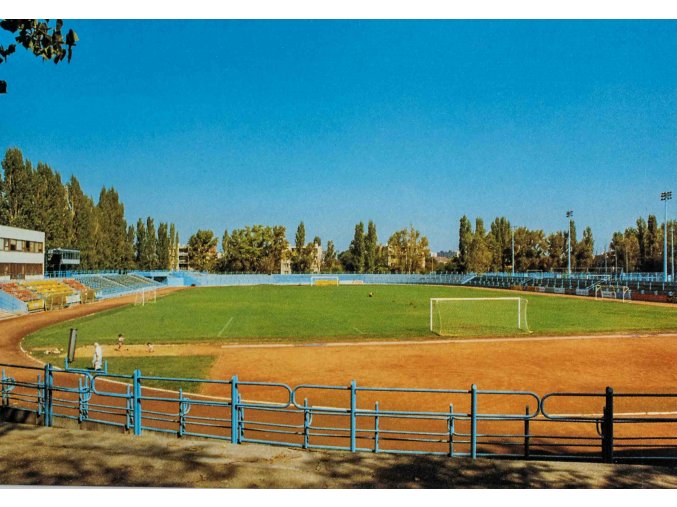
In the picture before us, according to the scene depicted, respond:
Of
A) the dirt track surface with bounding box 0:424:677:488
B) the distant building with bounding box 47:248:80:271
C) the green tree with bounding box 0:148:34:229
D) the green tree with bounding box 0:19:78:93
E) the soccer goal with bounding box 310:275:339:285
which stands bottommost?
the soccer goal with bounding box 310:275:339:285

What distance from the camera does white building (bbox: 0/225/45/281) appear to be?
52528 millimetres

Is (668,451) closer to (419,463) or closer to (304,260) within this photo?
(419,463)

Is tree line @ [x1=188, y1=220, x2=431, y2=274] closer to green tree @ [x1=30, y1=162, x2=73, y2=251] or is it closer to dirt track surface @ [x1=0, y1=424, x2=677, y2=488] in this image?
green tree @ [x1=30, y1=162, x2=73, y2=251]

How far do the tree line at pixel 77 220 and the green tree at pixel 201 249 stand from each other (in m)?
16.0

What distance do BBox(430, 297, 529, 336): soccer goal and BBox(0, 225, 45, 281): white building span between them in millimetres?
43267

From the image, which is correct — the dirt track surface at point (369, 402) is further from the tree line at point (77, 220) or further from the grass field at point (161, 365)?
the tree line at point (77, 220)

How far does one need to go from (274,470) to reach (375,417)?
3.30m

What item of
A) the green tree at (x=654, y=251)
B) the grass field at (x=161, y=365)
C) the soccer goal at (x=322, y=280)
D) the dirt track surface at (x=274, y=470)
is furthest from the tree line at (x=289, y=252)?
the dirt track surface at (x=274, y=470)

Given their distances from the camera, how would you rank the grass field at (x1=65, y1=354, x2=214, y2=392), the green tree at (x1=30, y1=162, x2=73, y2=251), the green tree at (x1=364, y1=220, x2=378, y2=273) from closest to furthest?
the grass field at (x1=65, y1=354, x2=214, y2=392) → the green tree at (x1=30, y1=162, x2=73, y2=251) → the green tree at (x1=364, y1=220, x2=378, y2=273)

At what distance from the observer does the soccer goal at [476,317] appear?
3522cm

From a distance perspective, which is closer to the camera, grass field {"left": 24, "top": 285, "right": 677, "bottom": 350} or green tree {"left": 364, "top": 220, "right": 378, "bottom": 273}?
grass field {"left": 24, "top": 285, "right": 677, "bottom": 350}

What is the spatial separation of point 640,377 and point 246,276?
101916mm

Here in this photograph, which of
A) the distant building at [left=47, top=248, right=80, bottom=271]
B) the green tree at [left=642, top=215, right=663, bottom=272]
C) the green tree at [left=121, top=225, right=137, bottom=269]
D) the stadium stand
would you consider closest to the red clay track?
the stadium stand

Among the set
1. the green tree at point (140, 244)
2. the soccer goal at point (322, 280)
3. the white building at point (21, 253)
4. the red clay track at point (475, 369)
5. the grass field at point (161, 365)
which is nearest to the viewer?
the red clay track at point (475, 369)
